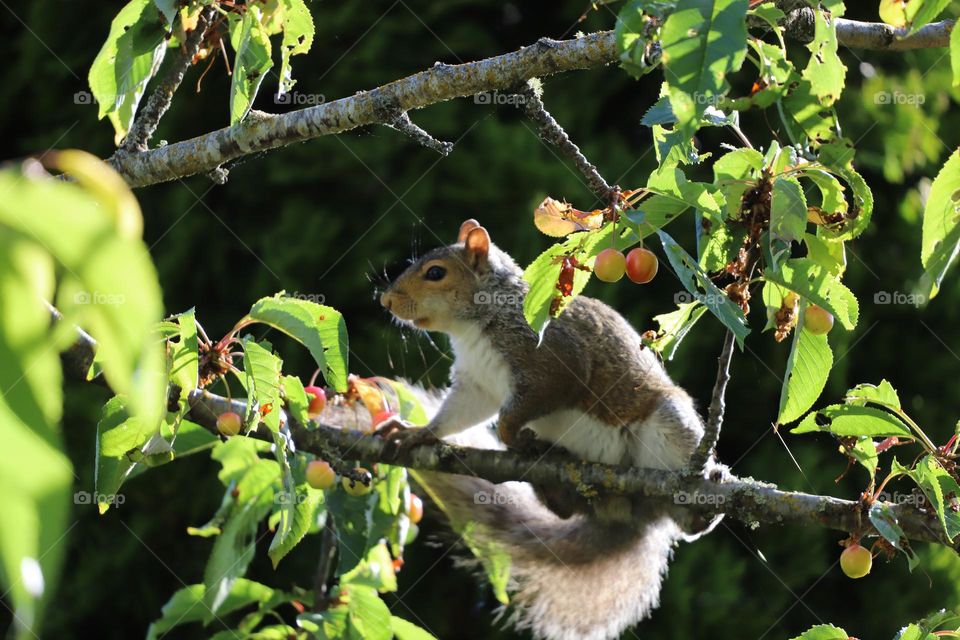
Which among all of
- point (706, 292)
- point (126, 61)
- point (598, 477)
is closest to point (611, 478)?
point (598, 477)

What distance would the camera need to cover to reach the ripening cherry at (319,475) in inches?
68.2

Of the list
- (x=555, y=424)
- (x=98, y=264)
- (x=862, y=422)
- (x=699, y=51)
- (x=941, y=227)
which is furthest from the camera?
(x=555, y=424)

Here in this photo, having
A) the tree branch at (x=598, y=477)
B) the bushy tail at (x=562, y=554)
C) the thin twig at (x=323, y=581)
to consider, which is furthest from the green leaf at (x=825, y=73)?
the bushy tail at (x=562, y=554)

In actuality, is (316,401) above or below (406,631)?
above

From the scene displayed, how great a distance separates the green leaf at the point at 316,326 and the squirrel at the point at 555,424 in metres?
0.86

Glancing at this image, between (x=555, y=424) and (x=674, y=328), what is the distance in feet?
3.56

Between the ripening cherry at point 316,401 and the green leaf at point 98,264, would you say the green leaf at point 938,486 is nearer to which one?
the ripening cherry at point 316,401

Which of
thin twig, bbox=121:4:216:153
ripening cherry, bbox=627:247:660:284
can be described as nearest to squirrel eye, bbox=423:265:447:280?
thin twig, bbox=121:4:216:153

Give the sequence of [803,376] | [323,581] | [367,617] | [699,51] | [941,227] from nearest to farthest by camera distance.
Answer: [699,51] < [941,227] < [803,376] < [367,617] < [323,581]

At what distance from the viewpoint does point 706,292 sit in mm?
1113

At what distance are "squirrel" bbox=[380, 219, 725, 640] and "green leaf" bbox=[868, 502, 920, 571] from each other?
867 millimetres

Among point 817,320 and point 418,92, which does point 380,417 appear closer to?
point 418,92

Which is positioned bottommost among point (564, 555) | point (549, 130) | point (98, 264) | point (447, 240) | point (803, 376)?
point (564, 555)

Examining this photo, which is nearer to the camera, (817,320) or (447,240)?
(817,320)
